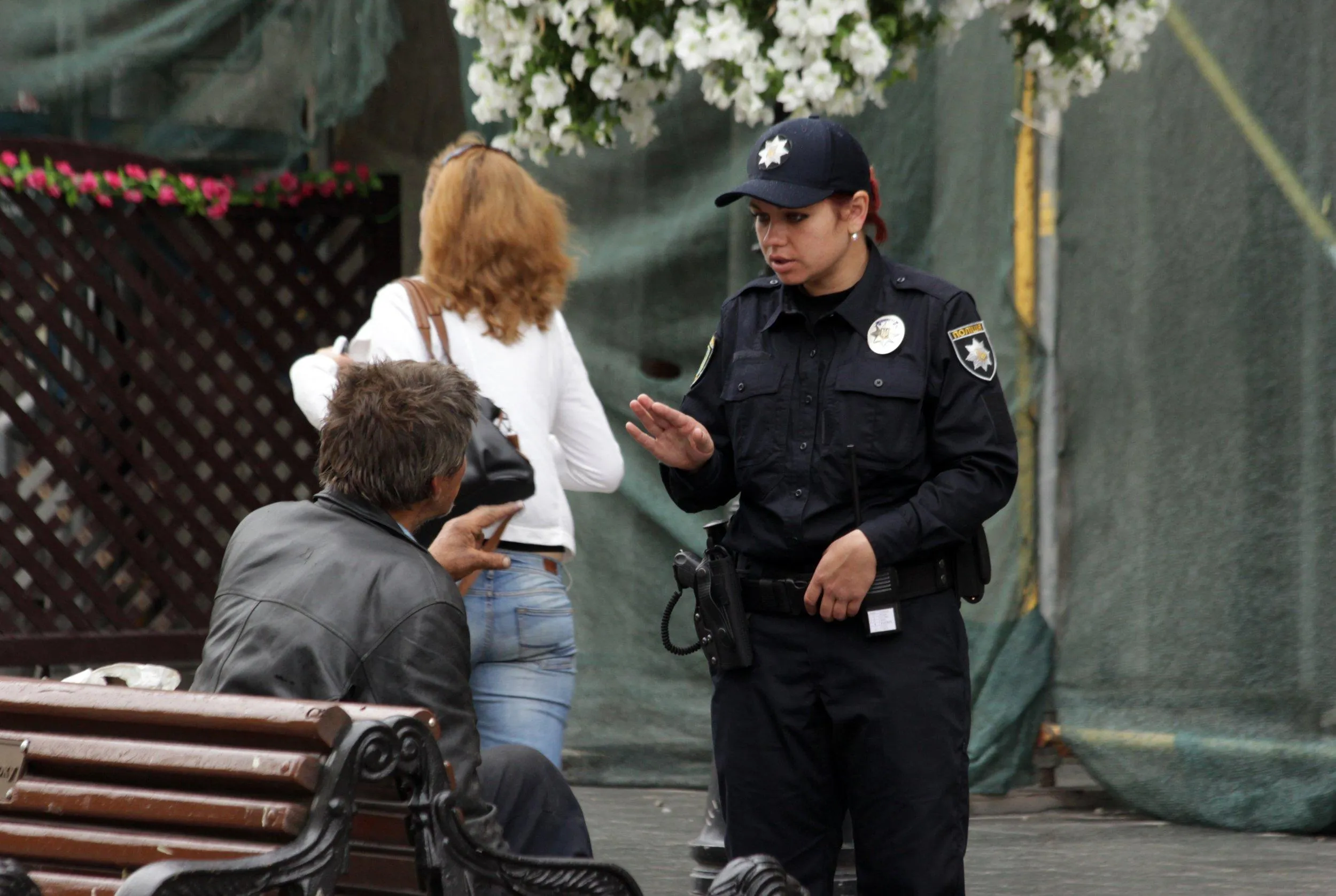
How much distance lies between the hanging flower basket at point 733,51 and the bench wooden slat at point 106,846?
2.21m

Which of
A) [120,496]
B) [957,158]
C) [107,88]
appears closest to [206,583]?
[120,496]

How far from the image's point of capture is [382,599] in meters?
2.98

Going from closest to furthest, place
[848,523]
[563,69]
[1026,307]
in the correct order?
[848,523] → [563,69] → [1026,307]

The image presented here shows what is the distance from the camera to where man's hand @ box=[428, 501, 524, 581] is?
12.1 ft

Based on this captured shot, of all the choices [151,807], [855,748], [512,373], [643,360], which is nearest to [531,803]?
[855,748]

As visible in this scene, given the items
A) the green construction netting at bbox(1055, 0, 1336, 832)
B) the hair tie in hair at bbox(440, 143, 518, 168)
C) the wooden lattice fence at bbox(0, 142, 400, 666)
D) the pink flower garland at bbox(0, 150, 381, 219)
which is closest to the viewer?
the hair tie in hair at bbox(440, 143, 518, 168)

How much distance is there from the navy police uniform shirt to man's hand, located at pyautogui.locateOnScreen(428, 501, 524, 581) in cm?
49

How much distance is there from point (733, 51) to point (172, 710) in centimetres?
211

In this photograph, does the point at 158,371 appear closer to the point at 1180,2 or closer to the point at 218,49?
the point at 218,49

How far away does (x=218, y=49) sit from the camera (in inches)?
271

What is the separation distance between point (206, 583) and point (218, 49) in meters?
2.37

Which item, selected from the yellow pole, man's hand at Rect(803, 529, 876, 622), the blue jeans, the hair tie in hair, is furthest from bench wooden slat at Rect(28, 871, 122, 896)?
the yellow pole

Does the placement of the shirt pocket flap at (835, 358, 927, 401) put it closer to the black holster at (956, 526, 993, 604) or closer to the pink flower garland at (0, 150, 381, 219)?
the black holster at (956, 526, 993, 604)

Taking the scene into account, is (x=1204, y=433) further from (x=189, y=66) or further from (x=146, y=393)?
(x=146, y=393)
